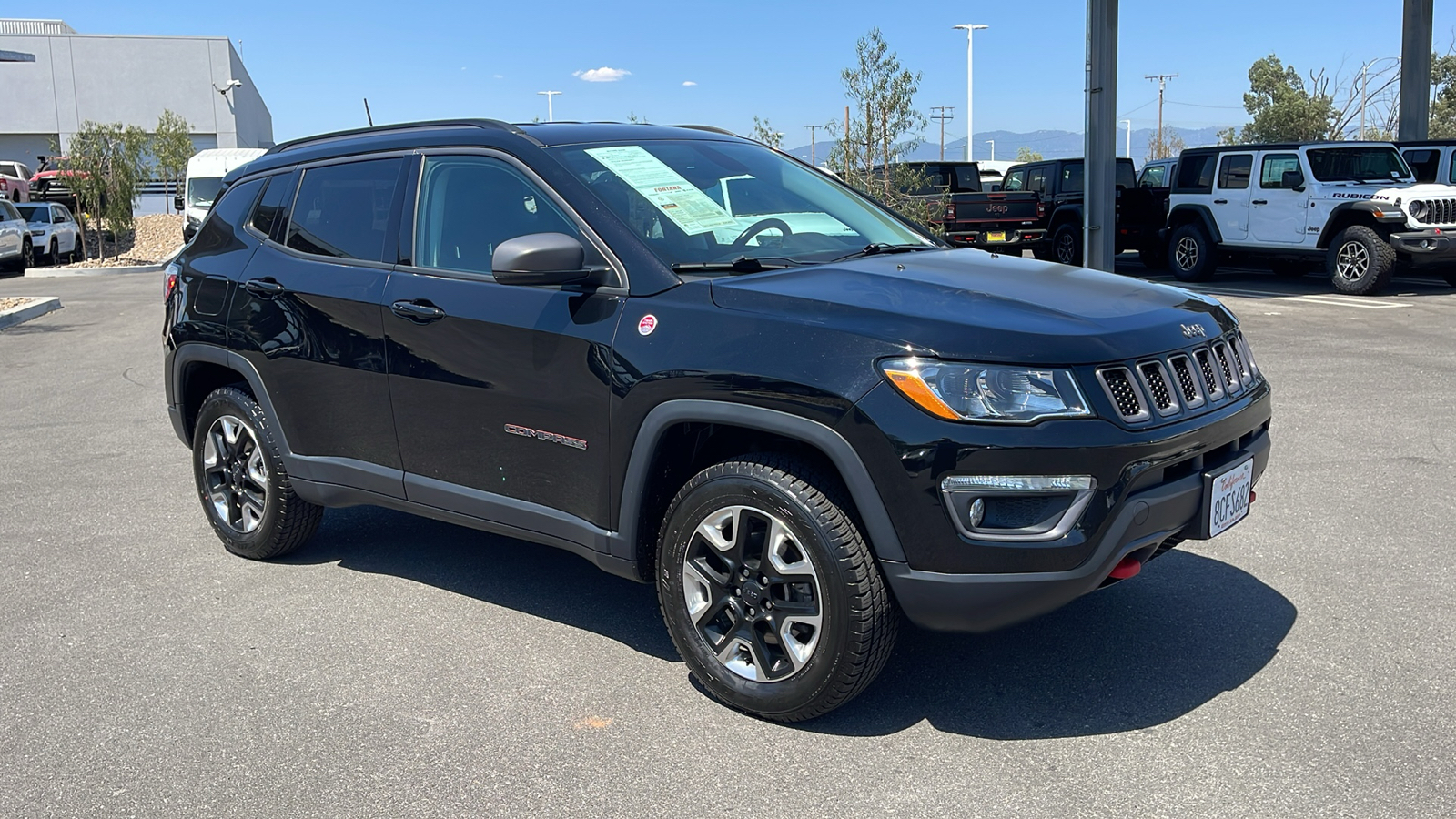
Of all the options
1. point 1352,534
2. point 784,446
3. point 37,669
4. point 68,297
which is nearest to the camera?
point 784,446

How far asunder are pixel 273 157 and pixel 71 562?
79.4 inches

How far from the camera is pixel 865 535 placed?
344cm

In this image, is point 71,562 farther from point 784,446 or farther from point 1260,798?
point 1260,798

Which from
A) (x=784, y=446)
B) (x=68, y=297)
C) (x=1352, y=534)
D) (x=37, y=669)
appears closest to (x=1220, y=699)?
(x=784, y=446)

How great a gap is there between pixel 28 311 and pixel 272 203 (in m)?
14.0

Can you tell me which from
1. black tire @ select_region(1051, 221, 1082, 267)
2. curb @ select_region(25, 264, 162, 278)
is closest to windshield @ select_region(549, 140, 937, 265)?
black tire @ select_region(1051, 221, 1082, 267)

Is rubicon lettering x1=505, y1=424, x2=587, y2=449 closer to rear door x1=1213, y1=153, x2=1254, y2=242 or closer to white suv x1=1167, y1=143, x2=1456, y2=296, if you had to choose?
white suv x1=1167, y1=143, x2=1456, y2=296

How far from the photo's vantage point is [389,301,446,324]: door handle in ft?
14.2

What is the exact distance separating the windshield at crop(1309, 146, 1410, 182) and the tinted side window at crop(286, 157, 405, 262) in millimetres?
14597

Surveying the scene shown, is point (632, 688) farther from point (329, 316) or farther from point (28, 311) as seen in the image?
point (28, 311)

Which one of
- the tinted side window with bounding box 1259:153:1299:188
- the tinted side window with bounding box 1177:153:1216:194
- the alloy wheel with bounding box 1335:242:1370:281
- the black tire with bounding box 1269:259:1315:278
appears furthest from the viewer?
the tinted side window with bounding box 1177:153:1216:194

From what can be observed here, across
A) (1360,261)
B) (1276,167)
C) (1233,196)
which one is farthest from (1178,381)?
(1233,196)

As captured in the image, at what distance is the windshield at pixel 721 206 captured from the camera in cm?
407

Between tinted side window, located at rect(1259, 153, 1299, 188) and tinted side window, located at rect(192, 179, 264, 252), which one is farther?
tinted side window, located at rect(1259, 153, 1299, 188)
